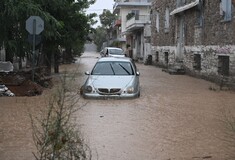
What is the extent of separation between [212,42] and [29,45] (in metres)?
9.12

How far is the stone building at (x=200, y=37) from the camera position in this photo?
2017 centimetres

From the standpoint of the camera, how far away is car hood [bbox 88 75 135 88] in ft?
48.6

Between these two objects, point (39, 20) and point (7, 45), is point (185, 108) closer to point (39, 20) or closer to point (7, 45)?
point (39, 20)

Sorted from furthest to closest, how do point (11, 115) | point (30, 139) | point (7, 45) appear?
point (7, 45) < point (11, 115) < point (30, 139)

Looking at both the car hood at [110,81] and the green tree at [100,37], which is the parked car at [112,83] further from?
the green tree at [100,37]

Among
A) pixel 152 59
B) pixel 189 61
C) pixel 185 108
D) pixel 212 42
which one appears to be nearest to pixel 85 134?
pixel 185 108

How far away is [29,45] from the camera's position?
18.8 metres

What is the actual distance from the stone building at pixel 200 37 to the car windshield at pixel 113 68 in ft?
15.7

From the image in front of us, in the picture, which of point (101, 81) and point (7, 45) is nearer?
point (101, 81)

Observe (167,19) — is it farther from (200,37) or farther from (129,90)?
(129,90)

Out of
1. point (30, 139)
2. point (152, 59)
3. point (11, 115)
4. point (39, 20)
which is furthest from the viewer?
point (152, 59)

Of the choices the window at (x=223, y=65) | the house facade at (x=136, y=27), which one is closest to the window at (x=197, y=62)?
the window at (x=223, y=65)

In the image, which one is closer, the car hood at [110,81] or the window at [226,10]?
the car hood at [110,81]

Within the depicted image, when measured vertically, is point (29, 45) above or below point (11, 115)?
above
